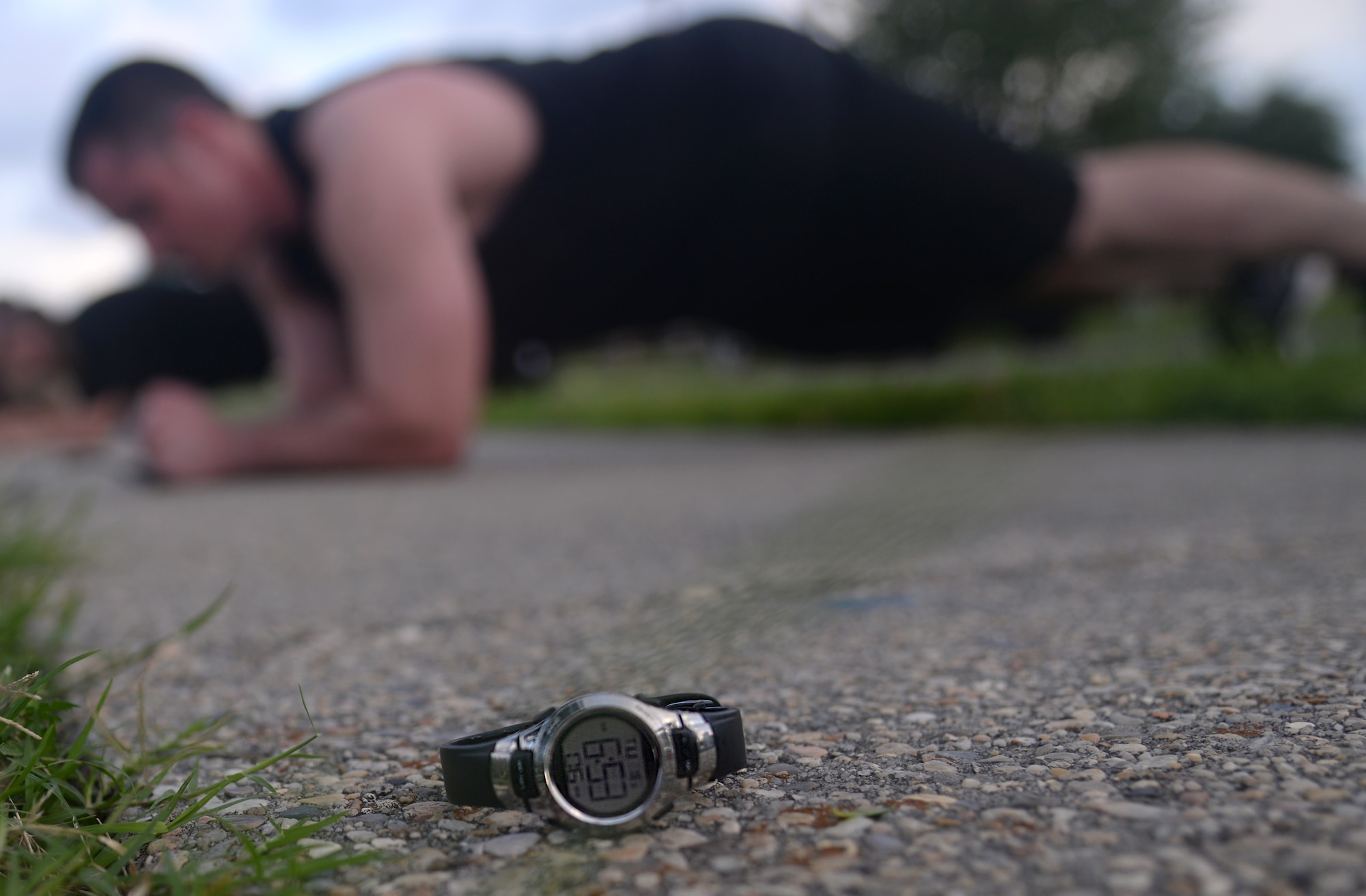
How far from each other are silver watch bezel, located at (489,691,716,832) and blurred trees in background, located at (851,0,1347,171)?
43.4 ft

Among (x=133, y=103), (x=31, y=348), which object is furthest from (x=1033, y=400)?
(x=31, y=348)

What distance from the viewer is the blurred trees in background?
1301 cm

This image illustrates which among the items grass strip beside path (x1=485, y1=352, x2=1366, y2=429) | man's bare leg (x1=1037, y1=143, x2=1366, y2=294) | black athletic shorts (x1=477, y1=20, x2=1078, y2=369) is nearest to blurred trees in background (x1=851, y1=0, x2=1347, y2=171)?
grass strip beside path (x1=485, y1=352, x2=1366, y2=429)

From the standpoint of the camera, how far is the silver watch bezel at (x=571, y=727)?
680 mm

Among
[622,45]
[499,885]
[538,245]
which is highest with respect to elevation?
[622,45]

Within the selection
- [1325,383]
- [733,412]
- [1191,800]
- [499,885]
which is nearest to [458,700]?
[499,885]

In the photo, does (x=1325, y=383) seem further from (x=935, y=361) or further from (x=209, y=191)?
(x=209, y=191)

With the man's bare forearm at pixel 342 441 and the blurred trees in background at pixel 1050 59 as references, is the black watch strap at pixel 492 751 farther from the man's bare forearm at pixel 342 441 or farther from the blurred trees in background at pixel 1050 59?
the blurred trees in background at pixel 1050 59

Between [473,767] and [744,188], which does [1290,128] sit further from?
[473,767]

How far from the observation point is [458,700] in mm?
1047

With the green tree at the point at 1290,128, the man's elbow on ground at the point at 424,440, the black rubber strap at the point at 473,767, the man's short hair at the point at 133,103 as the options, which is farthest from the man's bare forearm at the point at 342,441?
the green tree at the point at 1290,128

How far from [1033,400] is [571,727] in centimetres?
381

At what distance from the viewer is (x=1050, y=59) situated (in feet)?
43.6

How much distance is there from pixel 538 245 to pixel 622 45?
2.23 feet
